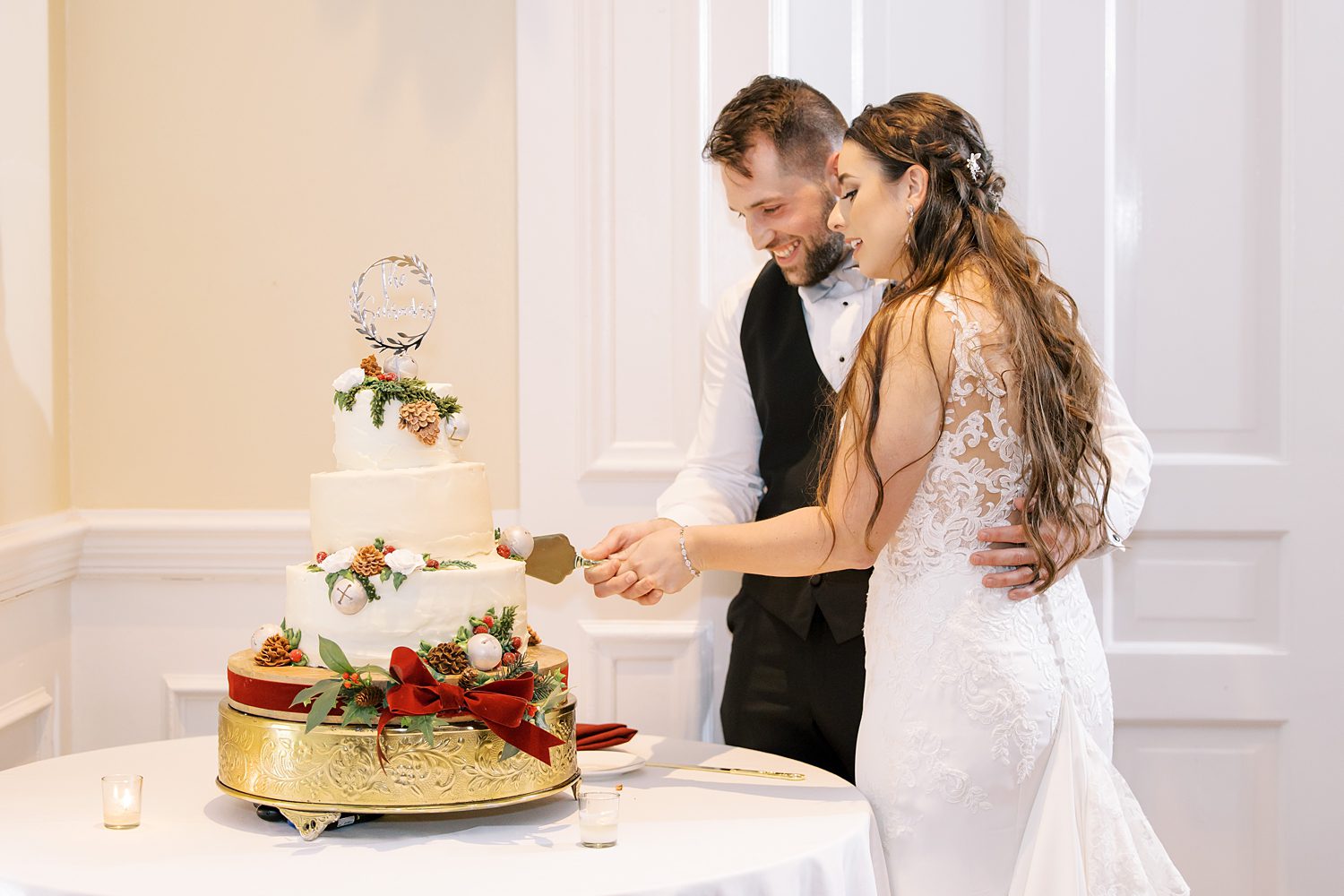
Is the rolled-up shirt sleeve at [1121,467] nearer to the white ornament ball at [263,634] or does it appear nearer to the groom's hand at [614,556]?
the groom's hand at [614,556]

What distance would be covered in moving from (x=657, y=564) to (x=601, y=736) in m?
0.33

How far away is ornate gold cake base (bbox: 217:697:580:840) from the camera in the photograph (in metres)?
1.65

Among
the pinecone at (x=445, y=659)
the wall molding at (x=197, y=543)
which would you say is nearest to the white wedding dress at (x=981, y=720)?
the pinecone at (x=445, y=659)

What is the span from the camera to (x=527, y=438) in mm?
2893

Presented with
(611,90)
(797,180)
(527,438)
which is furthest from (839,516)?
(611,90)

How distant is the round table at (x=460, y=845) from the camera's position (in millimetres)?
1502

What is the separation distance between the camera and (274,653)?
1.77 m

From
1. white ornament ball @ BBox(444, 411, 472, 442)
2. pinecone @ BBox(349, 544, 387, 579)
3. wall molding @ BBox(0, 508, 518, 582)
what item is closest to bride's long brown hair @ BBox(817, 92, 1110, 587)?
white ornament ball @ BBox(444, 411, 472, 442)

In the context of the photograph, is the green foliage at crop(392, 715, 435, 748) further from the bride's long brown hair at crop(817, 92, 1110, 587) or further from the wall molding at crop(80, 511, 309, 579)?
the wall molding at crop(80, 511, 309, 579)

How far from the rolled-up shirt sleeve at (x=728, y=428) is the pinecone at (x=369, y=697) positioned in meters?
1.05

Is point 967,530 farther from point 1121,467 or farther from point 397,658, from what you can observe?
point 397,658

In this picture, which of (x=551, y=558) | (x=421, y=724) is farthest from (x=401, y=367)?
(x=421, y=724)

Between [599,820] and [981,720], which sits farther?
[981,720]

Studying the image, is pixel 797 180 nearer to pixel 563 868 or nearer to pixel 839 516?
pixel 839 516
